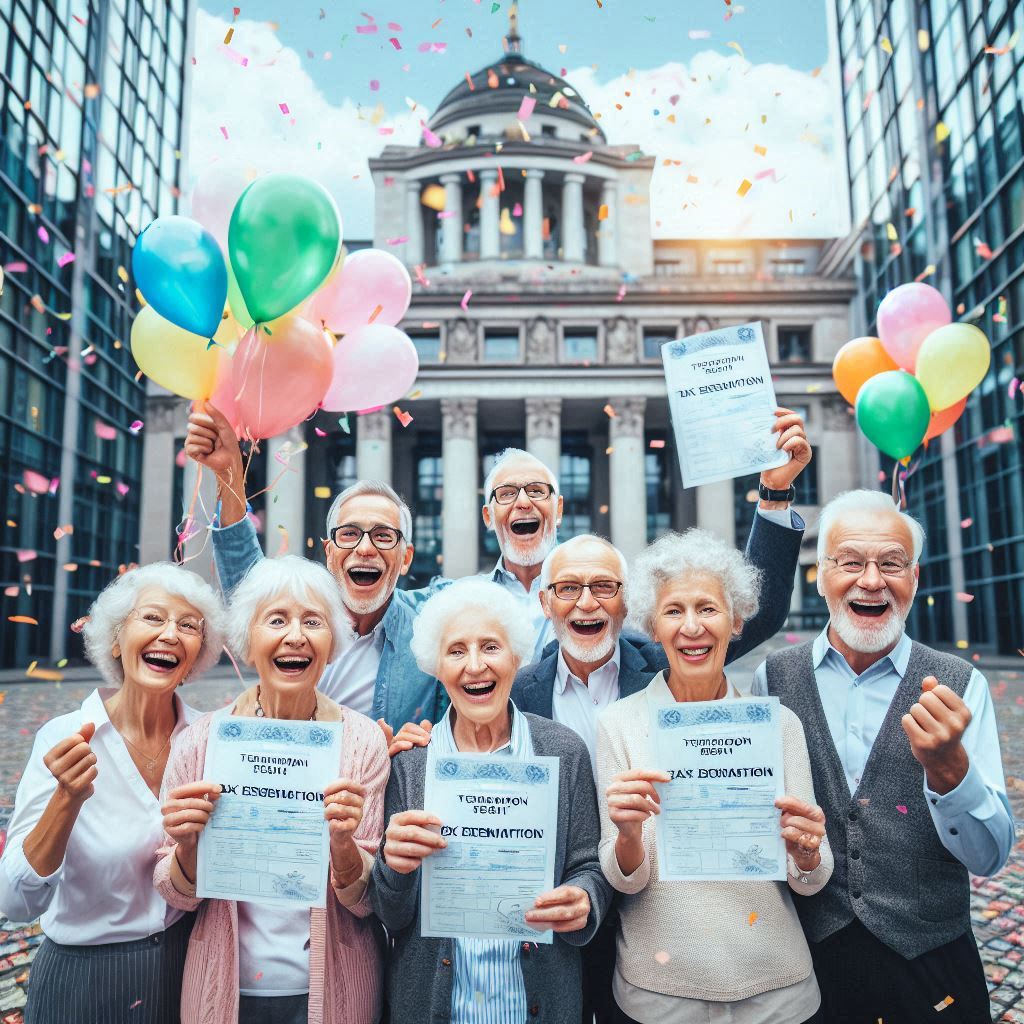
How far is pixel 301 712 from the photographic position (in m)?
3.14

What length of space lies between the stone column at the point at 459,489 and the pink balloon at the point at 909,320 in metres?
30.1

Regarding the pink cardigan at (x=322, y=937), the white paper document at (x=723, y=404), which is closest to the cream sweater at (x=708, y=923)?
the pink cardigan at (x=322, y=937)

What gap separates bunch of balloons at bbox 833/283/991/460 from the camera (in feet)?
20.2

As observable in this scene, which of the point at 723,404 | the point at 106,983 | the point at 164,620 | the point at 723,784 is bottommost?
the point at 106,983

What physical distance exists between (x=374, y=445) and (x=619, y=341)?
1162 centimetres

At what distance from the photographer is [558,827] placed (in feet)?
9.39

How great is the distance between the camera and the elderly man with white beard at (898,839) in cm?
286

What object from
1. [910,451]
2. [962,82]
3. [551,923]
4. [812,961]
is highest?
[962,82]

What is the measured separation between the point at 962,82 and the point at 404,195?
2948cm

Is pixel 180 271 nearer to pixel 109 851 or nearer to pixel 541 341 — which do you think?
pixel 109 851

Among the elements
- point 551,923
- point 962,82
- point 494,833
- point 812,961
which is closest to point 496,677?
point 494,833

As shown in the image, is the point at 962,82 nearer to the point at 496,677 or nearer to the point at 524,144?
the point at 524,144

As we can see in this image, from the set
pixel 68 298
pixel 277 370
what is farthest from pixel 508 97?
pixel 277 370

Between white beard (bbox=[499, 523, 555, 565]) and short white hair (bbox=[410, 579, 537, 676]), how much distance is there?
1481 millimetres
